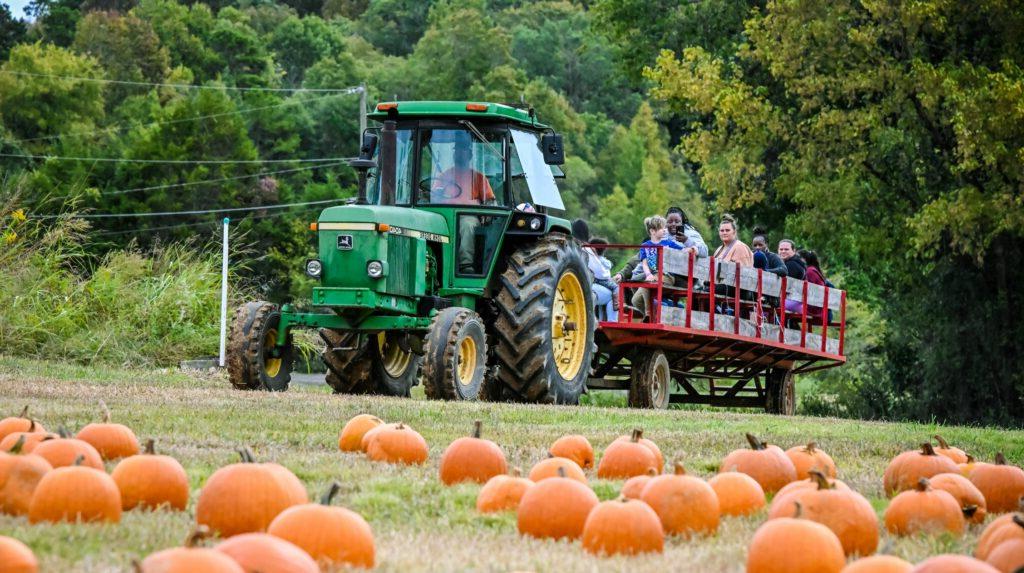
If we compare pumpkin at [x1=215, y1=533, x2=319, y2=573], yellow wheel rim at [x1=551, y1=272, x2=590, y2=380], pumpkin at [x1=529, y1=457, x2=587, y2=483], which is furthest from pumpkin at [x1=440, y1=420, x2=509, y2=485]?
yellow wheel rim at [x1=551, y1=272, x2=590, y2=380]

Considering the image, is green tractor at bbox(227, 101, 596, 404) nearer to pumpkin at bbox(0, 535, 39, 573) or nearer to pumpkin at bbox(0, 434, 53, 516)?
pumpkin at bbox(0, 434, 53, 516)

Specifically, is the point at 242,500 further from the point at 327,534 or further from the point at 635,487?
the point at 635,487

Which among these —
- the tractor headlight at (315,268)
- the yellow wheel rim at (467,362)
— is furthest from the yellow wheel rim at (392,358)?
the yellow wheel rim at (467,362)

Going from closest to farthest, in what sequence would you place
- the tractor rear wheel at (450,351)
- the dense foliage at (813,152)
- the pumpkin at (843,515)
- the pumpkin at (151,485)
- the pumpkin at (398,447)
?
the pumpkin at (843,515), the pumpkin at (151,485), the pumpkin at (398,447), the tractor rear wheel at (450,351), the dense foliage at (813,152)

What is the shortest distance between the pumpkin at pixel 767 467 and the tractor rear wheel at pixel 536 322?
255 inches

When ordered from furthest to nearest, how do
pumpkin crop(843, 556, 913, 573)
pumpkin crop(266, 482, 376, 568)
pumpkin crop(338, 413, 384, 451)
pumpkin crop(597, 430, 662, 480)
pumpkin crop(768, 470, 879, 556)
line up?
pumpkin crop(338, 413, 384, 451)
pumpkin crop(597, 430, 662, 480)
pumpkin crop(768, 470, 879, 556)
pumpkin crop(266, 482, 376, 568)
pumpkin crop(843, 556, 913, 573)

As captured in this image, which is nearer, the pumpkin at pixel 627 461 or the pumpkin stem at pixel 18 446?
the pumpkin stem at pixel 18 446

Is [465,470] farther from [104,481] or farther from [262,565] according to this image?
[262,565]

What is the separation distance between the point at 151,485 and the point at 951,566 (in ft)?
10.3

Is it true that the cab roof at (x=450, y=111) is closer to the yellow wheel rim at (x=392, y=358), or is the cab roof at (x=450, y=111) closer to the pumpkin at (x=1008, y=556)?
the yellow wheel rim at (x=392, y=358)

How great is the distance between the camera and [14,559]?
3.91 metres

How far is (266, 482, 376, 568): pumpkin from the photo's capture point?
4.59 m

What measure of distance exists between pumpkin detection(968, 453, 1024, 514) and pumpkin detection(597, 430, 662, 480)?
1531 millimetres

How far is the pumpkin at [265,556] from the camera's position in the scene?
12.7 ft
